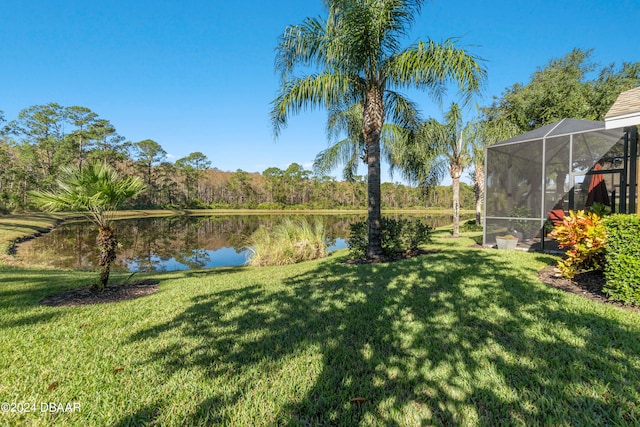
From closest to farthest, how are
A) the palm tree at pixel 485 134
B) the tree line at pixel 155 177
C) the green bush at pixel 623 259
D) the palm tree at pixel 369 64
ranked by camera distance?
the green bush at pixel 623 259 < the palm tree at pixel 369 64 < the palm tree at pixel 485 134 < the tree line at pixel 155 177

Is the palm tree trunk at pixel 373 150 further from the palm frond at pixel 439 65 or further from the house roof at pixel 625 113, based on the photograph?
the house roof at pixel 625 113

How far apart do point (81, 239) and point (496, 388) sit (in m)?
20.8

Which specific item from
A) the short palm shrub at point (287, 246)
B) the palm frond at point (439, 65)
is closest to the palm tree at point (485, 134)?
the palm frond at point (439, 65)

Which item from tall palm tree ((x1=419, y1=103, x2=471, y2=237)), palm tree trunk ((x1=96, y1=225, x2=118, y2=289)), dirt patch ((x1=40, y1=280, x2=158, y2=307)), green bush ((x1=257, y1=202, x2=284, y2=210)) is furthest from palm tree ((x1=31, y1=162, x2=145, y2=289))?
green bush ((x1=257, y1=202, x2=284, y2=210))

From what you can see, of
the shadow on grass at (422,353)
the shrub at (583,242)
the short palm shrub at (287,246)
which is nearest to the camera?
the shadow on grass at (422,353)

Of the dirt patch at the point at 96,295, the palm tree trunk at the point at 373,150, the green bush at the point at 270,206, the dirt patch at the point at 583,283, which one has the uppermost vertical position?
the palm tree trunk at the point at 373,150

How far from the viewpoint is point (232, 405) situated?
1827 mm

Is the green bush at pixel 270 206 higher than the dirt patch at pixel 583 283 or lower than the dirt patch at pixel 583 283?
higher

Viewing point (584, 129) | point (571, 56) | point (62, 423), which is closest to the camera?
point (62, 423)

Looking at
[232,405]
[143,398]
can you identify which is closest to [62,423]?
→ [143,398]

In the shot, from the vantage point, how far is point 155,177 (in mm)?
47062

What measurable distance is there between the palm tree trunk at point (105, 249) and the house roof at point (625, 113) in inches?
339

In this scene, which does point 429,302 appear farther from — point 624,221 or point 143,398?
point 143,398

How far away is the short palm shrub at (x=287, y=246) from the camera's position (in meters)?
8.91
